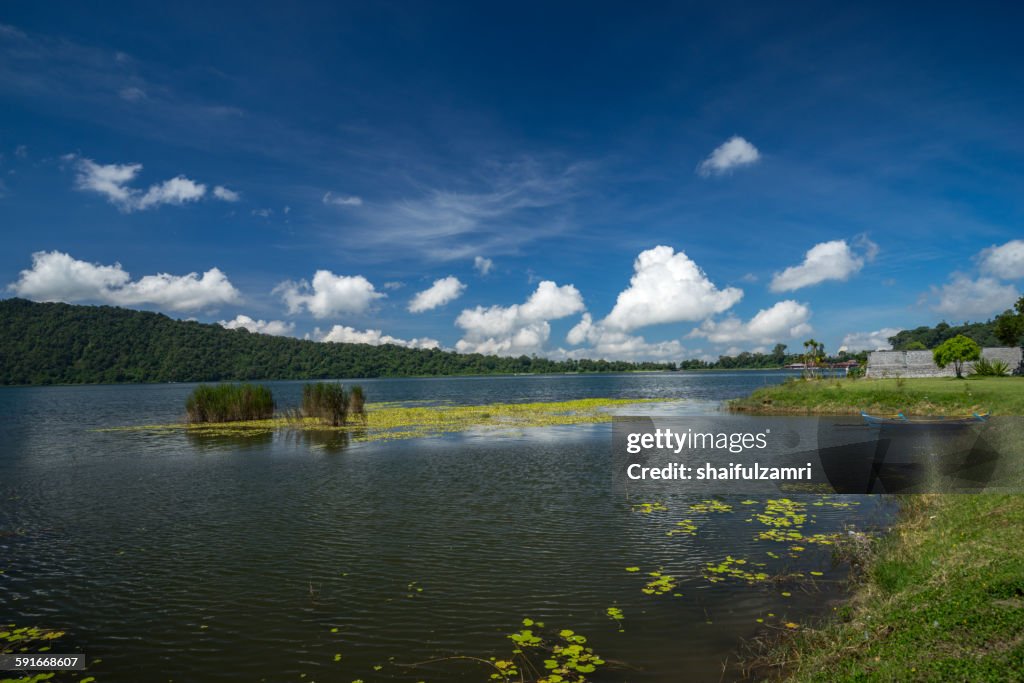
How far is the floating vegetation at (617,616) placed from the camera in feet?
31.7

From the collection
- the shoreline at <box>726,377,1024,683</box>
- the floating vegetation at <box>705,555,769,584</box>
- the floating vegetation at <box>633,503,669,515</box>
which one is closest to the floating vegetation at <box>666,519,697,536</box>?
the floating vegetation at <box>633,503,669,515</box>

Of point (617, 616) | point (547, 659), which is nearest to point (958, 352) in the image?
point (617, 616)

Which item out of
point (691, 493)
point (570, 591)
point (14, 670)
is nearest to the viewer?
point (14, 670)

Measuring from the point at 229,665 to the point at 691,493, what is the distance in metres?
15.2

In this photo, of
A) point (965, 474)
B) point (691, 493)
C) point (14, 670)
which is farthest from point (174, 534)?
point (965, 474)

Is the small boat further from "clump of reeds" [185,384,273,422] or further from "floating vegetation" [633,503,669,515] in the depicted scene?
"clump of reeds" [185,384,273,422]

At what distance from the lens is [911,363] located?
211 ft

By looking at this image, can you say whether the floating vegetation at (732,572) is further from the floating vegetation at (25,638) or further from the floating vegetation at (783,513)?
the floating vegetation at (25,638)

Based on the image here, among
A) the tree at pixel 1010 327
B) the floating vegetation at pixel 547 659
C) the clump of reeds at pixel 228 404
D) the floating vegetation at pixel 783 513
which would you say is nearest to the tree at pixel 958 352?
the tree at pixel 1010 327

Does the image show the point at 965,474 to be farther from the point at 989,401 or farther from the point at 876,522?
the point at 989,401

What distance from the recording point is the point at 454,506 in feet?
59.5

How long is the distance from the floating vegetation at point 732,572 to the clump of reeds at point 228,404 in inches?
1753

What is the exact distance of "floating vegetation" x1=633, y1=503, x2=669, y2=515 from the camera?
56.9 ft

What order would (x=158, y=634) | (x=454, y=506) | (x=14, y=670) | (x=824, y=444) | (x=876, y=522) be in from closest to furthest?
1. (x=14, y=670)
2. (x=158, y=634)
3. (x=876, y=522)
4. (x=454, y=506)
5. (x=824, y=444)
